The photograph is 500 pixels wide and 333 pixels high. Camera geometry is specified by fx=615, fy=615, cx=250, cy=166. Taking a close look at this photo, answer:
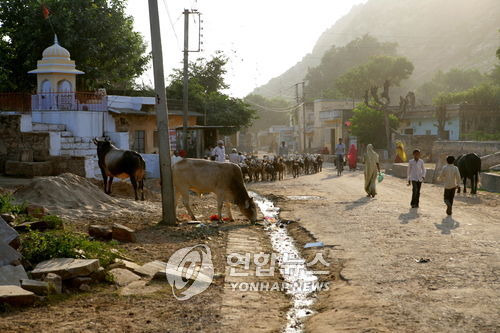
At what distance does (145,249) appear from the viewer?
9.95 metres

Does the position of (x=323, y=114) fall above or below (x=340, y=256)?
above

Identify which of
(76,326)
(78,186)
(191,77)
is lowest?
(76,326)

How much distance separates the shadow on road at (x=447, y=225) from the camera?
11627 mm

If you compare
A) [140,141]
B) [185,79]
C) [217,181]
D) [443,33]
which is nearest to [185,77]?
[185,79]

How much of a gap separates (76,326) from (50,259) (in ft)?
6.73

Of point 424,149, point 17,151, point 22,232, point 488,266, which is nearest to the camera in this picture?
point 488,266

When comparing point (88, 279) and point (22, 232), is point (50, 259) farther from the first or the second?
point (22, 232)

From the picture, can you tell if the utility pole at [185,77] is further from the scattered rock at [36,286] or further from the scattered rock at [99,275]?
the scattered rock at [36,286]

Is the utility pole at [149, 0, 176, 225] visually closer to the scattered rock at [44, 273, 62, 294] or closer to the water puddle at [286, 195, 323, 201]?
the scattered rock at [44, 273, 62, 294]

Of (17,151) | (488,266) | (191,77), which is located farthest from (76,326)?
(191,77)

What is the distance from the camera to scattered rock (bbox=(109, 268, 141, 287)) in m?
7.81

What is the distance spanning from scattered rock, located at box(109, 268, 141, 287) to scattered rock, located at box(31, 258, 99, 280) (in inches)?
11.4

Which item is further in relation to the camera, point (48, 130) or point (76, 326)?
point (48, 130)

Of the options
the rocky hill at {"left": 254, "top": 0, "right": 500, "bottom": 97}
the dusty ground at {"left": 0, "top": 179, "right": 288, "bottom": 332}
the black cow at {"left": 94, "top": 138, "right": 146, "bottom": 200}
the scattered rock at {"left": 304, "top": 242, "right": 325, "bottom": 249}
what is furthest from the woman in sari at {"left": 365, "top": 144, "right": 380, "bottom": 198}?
the rocky hill at {"left": 254, "top": 0, "right": 500, "bottom": 97}
